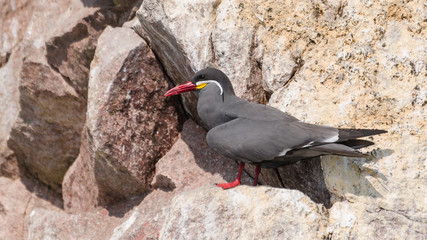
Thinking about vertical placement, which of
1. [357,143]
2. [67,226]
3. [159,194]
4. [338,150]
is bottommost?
[67,226]

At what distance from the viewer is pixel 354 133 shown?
4992mm

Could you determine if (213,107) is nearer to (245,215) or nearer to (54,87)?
(245,215)

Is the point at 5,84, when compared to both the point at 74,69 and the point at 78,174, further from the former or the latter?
the point at 78,174

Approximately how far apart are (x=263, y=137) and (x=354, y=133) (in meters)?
0.94

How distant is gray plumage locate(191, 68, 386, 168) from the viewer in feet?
16.7

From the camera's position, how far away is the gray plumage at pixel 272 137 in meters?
5.08

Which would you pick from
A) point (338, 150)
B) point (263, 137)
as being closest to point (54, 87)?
point (263, 137)

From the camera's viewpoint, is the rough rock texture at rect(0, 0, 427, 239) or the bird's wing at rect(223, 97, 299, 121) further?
the bird's wing at rect(223, 97, 299, 121)

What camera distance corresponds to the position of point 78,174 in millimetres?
9062

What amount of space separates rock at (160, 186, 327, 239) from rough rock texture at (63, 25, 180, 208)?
2685mm

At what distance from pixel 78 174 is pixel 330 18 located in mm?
5263

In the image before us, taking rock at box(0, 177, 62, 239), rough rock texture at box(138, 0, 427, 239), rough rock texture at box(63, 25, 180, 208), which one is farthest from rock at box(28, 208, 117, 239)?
rough rock texture at box(138, 0, 427, 239)

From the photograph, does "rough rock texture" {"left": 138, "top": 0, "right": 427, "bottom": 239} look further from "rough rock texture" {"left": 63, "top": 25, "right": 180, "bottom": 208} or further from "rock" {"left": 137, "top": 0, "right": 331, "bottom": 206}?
"rough rock texture" {"left": 63, "top": 25, "right": 180, "bottom": 208}

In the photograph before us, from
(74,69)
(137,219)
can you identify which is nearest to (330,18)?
(137,219)
